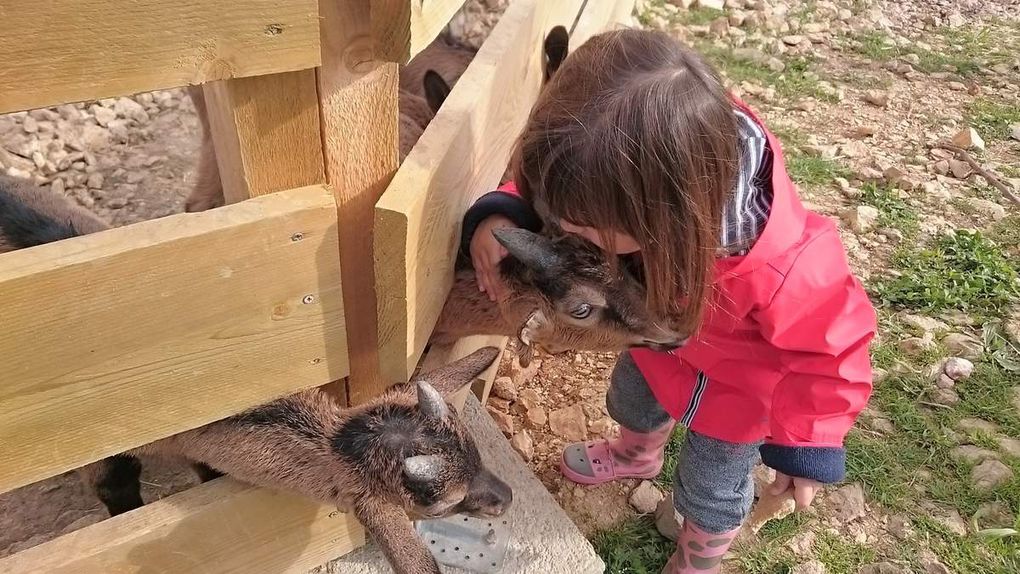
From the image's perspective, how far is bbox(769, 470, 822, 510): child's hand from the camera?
264 cm

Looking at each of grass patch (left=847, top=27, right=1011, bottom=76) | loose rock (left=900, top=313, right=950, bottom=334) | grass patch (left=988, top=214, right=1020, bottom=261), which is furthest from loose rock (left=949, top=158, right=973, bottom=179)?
loose rock (left=900, top=313, right=950, bottom=334)

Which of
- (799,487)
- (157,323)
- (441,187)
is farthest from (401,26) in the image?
(799,487)

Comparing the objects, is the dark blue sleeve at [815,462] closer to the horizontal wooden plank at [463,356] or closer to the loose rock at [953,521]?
the horizontal wooden plank at [463,356]

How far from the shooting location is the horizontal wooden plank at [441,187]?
6.84 feet

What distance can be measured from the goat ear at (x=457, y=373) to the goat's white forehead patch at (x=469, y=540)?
638 mm

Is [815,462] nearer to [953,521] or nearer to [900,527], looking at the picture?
[900,527]

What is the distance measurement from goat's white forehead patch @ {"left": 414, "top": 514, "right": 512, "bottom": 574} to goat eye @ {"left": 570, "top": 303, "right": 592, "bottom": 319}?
0.91m

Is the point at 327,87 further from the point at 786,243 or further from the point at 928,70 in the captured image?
the point at 928,70

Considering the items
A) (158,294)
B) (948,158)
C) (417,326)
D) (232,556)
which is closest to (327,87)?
(158,294)

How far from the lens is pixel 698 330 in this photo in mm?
A: 2627

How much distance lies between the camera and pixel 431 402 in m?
2.64

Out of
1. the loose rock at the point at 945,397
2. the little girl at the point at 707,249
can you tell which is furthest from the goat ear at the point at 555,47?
the loose rock at the point at 945,397

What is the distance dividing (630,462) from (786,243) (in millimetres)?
1586

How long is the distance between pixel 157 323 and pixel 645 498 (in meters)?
2.45
